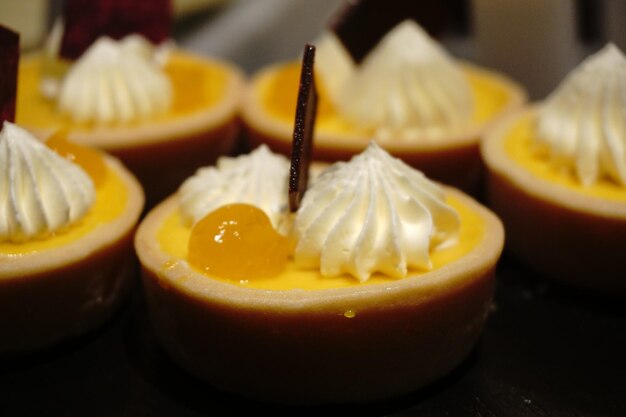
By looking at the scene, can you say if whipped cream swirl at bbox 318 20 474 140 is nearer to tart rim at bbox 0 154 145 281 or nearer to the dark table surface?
the dark table surface

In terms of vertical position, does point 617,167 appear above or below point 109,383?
above

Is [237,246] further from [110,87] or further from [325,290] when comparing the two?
[110,87]

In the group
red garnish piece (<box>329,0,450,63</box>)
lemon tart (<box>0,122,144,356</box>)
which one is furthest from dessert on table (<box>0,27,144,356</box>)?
red garnish piece (<box>329,0,450,63</box>)

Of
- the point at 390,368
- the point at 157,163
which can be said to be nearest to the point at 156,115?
the point at 157,163

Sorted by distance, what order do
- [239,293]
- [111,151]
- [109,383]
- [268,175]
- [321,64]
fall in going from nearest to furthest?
[239,293]
[109,383]
[268,175]
[111,151]
[321,64]

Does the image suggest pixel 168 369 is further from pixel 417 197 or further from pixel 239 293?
pixel 417 197

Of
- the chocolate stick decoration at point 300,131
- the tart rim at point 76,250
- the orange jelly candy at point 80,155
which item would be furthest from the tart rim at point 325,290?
the orange jelly candy at point 80,155

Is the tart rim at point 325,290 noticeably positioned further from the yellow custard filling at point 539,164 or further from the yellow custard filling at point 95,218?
the yellow custard filling at point 539,164
